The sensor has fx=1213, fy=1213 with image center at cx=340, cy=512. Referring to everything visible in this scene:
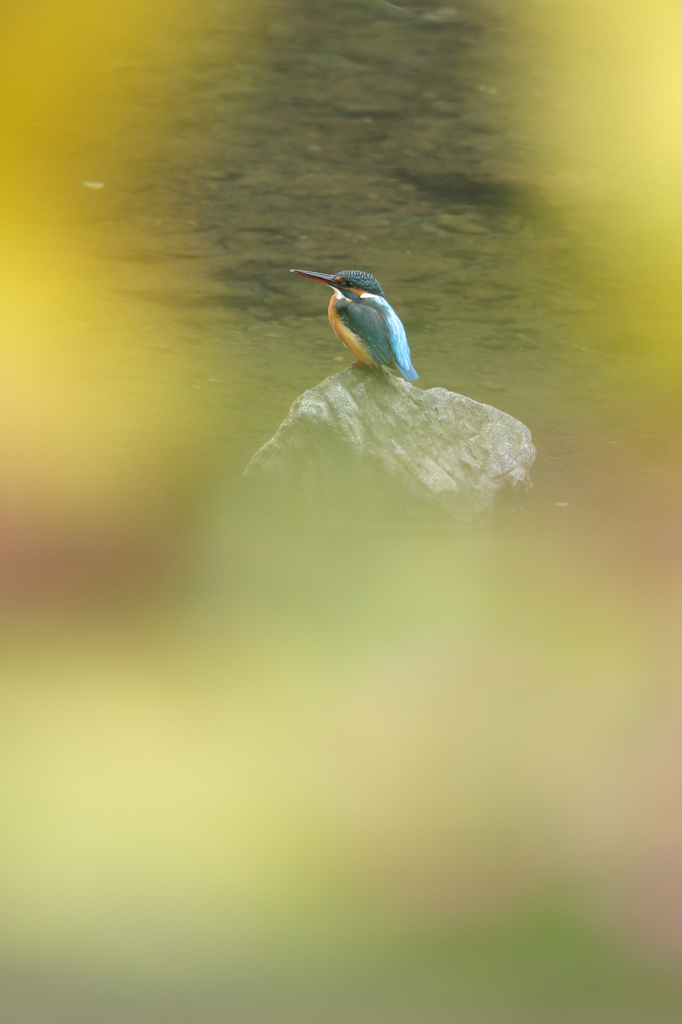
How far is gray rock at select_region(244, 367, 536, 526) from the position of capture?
134 inches

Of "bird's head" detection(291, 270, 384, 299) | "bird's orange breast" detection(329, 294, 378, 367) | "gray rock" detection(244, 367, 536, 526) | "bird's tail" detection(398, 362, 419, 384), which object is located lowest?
"gray rock" detection(244, 367, 536, 526)

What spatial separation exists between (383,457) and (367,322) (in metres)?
0.39

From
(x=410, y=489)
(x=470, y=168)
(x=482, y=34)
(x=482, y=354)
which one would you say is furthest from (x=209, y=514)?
(x=482, y=34)

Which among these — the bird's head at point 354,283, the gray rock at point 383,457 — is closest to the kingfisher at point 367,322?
the bird's head at point 354,283

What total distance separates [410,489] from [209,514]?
0.58 meters

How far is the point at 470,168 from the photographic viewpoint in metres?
6.16

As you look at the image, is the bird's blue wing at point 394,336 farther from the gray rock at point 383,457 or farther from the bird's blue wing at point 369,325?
the gray rock at point 383,457

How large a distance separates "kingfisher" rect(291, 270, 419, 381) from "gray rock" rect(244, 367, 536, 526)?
123 millimetres

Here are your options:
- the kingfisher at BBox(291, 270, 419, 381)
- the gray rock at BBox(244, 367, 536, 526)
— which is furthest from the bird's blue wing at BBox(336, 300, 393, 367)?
the gray rock at BBox(244, 367, 536, 526)

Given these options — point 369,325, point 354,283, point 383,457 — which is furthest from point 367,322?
point 383,457

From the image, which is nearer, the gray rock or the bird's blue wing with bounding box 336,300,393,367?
the bird's blue wing with bounding box 336,300,393,367

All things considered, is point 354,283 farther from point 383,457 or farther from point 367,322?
point 383,457

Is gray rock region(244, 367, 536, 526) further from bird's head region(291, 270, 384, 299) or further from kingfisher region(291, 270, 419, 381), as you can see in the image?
bird's head region(291, 270, 384, 299)

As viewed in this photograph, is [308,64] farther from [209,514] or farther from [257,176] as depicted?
[209,514]
